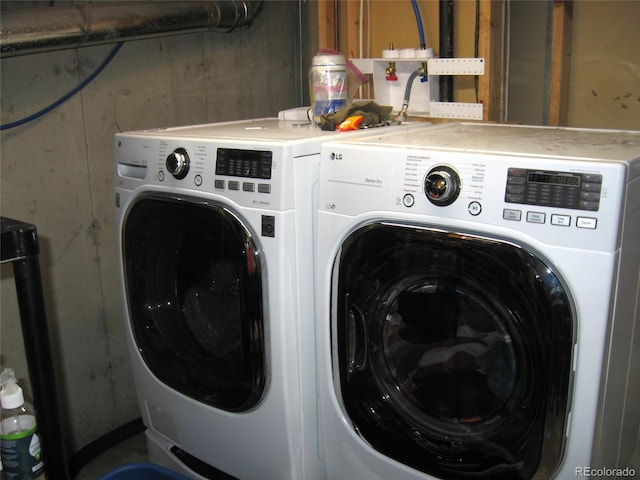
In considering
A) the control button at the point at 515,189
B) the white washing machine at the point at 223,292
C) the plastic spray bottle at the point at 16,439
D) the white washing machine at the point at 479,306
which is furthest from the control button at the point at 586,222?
the plastic spray bottle at the point at 16,439

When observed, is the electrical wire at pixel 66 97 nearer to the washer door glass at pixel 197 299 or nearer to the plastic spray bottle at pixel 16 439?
the washer door glass at pixel 197 299

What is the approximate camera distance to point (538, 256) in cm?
106

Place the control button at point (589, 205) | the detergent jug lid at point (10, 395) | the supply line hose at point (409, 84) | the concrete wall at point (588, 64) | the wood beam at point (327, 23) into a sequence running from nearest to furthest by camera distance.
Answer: the control button at point (589, 205)
the detergent jug lid at point (10, 395)
the concrete wall at point (588, 64)
the supply line hose at point (409, 84)
the wood beam at point (327, 23)

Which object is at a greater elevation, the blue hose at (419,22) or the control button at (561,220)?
the blue hose at (419,22)

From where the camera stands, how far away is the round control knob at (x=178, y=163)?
1.54 metres

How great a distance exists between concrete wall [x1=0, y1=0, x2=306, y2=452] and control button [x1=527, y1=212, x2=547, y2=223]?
1609 mm

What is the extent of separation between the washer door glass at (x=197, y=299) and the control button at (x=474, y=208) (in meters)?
0.52

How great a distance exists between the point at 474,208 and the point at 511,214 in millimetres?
71

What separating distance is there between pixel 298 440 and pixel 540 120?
4.57 feet

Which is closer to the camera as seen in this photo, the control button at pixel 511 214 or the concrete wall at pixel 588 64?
the control button at pixel 511 214

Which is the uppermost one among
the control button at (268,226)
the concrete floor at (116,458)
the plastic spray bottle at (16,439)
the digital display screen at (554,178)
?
the digital display screen at (554,178)

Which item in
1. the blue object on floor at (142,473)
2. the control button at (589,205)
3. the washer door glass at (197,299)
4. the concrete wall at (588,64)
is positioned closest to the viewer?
the control button at (589,205)

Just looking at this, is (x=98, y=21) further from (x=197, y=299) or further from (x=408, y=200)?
(x=408, y=200)

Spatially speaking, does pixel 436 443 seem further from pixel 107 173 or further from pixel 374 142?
pixel 107 173
